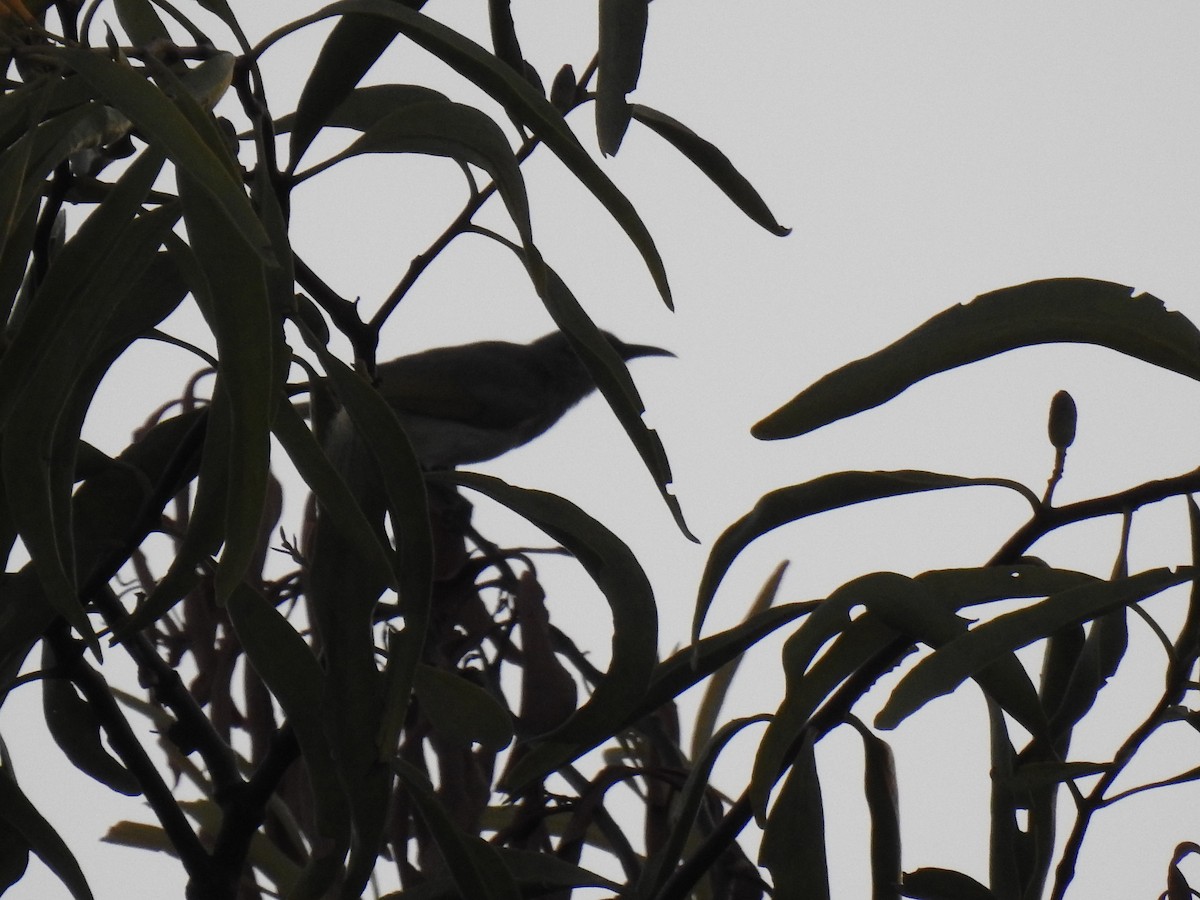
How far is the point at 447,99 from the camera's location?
2.98 ft

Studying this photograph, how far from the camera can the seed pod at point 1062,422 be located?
0.93 metres

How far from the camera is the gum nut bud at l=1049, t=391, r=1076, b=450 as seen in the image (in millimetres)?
935

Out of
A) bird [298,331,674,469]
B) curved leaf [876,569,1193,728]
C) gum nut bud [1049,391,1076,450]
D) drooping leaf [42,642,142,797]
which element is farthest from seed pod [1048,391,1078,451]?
bird [298,331,674,469]

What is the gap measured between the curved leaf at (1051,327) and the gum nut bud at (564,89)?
0.31m

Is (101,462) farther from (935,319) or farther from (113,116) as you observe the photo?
(935,319)

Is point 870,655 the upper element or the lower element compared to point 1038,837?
upper

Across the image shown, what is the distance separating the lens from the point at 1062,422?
36.9 inches

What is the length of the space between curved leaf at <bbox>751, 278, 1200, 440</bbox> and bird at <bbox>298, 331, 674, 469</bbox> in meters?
2.73

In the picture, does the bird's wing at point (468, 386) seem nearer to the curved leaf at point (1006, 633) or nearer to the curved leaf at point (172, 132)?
the curved leaf at point (1006, 633)

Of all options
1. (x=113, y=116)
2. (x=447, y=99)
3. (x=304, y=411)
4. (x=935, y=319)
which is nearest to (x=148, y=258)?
(x=113, y=116)

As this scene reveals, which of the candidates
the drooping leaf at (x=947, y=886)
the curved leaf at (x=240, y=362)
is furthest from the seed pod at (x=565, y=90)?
the drooping leaf at (x=947, y=886)

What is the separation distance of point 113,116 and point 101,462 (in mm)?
332

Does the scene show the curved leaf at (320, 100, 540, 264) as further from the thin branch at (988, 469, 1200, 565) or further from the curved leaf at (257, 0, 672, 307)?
the thin branch at (988, 469, 1200, 565)

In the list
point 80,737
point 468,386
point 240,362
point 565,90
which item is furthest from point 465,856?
point 468,386
